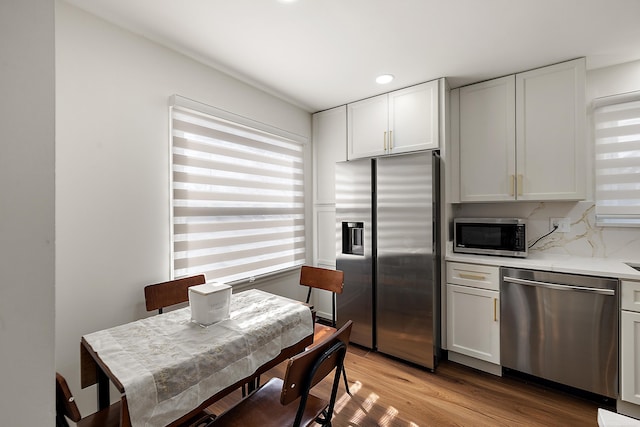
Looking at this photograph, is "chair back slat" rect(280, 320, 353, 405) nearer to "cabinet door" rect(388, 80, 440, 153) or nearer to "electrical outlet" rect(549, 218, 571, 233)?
"cabinet door" rect(388, 80, 440, 153)

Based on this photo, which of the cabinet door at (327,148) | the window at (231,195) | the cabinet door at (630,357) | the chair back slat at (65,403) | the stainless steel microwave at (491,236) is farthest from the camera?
the cabinet door at (327,148)

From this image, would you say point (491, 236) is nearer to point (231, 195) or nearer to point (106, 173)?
point (231, 195)

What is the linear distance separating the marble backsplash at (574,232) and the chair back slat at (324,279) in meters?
1.68

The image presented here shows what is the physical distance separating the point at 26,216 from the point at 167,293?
168cm

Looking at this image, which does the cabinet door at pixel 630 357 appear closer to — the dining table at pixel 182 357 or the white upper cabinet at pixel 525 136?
the white upper cabinet at pixel 525 136

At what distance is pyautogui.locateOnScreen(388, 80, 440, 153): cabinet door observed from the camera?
2.53 meters

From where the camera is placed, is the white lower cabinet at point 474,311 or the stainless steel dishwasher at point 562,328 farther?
the white lower cabinet at point 474,311

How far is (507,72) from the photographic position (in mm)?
2398

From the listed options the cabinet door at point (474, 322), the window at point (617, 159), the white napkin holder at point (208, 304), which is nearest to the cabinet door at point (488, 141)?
the window at point (617, 159)

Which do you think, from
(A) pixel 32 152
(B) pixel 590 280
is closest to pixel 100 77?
(A) pixel 32 152

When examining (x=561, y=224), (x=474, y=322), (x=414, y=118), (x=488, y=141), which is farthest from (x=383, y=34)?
(x=474, y=322)

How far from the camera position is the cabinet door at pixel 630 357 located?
1775 millimetres

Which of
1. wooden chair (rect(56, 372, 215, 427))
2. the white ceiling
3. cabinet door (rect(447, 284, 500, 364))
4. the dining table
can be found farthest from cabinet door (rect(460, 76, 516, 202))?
wooden chair (rect(56, 372, 215, 427))

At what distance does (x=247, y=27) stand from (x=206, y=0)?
0.29 m
